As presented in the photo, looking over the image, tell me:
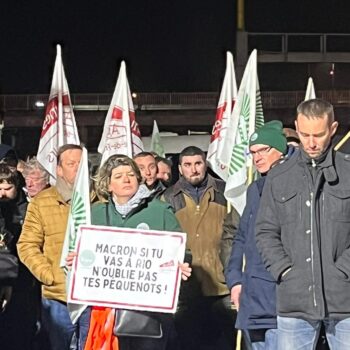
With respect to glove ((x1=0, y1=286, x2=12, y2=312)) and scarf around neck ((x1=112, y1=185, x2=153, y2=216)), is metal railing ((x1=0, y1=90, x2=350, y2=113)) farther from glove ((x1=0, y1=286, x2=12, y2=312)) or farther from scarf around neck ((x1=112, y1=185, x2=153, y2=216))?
scarf around neck ((x1=112, y1=185, x2=153, y2=216))

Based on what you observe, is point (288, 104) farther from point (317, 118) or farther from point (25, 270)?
point (317, 118)

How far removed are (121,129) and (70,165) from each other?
2790 millimetres

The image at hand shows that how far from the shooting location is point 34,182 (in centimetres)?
719

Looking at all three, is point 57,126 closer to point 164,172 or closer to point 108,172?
point 164,172

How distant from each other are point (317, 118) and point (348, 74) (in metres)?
26.3

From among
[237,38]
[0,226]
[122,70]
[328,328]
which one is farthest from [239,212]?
[237,38]

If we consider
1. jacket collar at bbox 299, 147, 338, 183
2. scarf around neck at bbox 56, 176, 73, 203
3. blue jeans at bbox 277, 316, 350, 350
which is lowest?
blue jeans at bbox 277, 316, 350, 350

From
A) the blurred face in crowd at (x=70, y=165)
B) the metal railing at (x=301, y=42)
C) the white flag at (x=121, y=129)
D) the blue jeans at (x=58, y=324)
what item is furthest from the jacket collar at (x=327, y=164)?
the metal railing at (x=301, y=42)

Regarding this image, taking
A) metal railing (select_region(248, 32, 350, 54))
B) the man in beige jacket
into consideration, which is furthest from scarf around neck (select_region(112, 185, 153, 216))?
metal railing (select_region(248, 32, 350, 54))

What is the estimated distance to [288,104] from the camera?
78.4 ft

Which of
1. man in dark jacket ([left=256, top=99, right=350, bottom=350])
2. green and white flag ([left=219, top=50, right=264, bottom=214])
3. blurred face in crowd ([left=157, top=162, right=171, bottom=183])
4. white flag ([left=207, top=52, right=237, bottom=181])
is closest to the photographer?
man in dark jacket ([left=256, top=99, right=350, bottom=350])

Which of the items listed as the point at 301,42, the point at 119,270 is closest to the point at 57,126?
the point at 119,270

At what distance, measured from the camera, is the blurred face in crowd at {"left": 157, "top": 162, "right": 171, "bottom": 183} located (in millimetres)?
7895

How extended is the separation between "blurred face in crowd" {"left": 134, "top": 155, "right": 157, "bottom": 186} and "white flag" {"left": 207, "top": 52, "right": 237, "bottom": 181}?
0.81 metres
